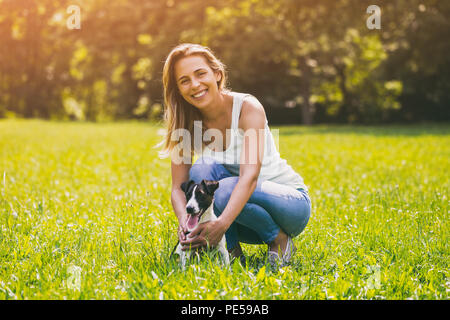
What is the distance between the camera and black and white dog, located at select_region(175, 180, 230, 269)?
2.73 meters

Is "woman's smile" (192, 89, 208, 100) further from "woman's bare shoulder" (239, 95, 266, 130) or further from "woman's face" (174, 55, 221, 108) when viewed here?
"woman's bare shoulder" (239, 95, 266, 130)

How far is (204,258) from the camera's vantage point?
2898 mm

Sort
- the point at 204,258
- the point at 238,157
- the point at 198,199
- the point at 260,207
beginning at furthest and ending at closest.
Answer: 1. the point at 238,157
2. the point at 260,207
3. the point at 204,258
4. the point at 198,199

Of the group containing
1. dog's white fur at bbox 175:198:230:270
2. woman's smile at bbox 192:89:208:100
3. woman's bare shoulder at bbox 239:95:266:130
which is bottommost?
dog's white fur at bbox 175:198:230:270

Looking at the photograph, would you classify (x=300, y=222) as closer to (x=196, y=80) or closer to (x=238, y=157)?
(x=238, y=157)

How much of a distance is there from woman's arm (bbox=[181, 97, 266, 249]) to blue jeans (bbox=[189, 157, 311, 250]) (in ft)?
0.39

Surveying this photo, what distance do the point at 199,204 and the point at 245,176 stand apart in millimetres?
357

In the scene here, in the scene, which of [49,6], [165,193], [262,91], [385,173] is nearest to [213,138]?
[165,193]

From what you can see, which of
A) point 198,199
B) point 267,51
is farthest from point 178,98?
point 267,51

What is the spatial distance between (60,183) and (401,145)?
8.93 m

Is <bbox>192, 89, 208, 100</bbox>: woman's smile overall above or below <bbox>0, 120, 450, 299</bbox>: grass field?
above

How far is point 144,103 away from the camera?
34531 millimetres

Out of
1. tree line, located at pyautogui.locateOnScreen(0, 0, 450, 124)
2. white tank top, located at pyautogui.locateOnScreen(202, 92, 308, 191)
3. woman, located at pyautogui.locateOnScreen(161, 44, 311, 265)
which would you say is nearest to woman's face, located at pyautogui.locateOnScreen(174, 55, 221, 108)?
woman, located at pyautogui.locateOnScreen(161, 44, 311, 265)

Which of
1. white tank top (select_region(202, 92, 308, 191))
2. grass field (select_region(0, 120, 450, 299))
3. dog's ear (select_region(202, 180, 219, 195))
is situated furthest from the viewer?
white tank top (select_region(202, 92, 308, 191))
